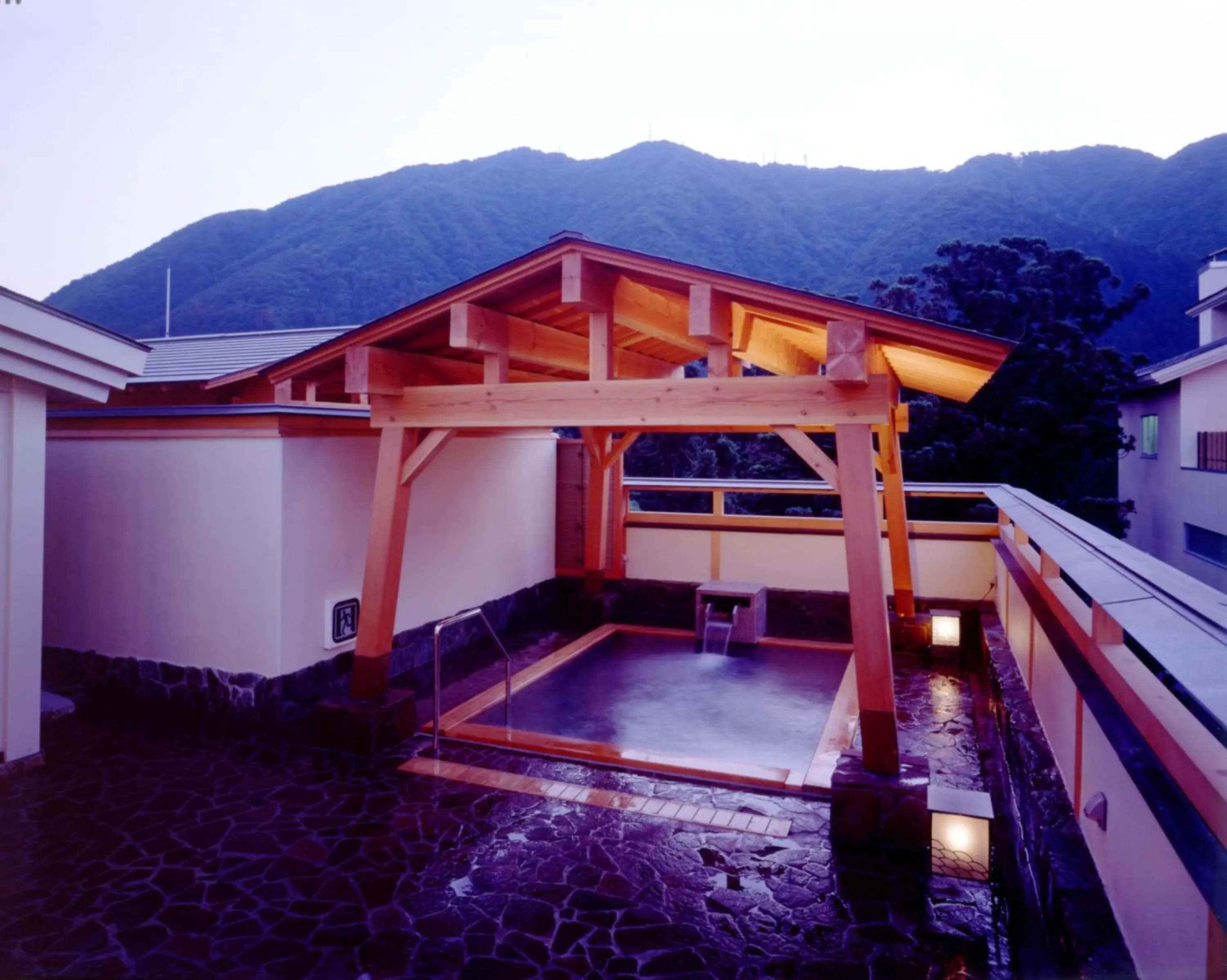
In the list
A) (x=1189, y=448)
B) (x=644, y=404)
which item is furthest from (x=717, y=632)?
(x=1189, y=448)

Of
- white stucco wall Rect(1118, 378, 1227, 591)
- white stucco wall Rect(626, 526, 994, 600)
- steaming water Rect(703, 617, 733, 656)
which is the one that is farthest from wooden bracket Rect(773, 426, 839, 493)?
white stucco wall Rect(1118, 378, 1227, 591)

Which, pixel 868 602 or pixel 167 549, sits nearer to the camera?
pixel 868 602

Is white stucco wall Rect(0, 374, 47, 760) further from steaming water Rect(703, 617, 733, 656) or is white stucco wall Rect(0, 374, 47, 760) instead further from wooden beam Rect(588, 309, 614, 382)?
steaming water Rect(703, 617, 733, 656)

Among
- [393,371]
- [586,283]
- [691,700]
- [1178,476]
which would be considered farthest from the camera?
[1178,476]

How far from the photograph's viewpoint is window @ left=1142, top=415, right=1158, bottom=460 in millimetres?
20047

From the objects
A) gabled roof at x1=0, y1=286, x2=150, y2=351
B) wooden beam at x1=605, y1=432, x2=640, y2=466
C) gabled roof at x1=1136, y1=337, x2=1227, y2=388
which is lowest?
wooden beam at x1=605, y1=432, x2=640, y2=466

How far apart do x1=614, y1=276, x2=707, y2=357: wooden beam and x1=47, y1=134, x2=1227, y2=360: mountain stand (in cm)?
3512

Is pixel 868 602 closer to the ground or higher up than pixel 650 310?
closer to the ground

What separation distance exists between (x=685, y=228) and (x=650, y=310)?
4468 cm

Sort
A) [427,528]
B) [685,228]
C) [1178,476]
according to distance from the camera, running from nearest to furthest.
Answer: [427,528] < [1178,476] < [685,228]

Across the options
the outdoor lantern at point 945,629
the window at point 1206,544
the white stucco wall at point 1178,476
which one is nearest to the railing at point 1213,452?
the white stucco wall at point 1178,476

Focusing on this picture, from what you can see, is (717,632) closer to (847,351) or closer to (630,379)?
(630,379)

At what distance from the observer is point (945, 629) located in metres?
9.36

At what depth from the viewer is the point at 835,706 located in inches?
301
